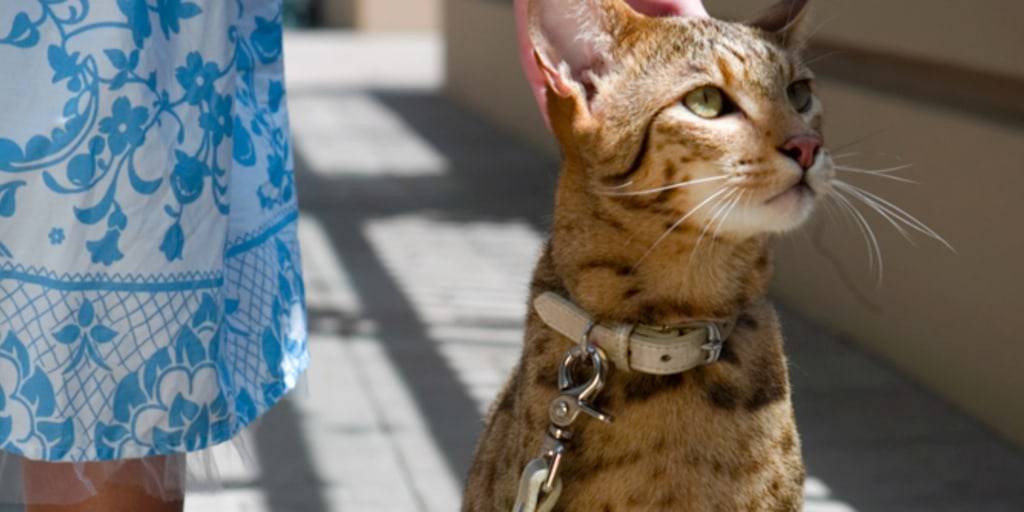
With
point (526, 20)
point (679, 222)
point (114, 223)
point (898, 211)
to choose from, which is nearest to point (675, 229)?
point (679, 222)

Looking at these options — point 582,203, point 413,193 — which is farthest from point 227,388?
point 413,193

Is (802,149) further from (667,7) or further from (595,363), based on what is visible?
(667,7)

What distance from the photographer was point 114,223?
2.37m

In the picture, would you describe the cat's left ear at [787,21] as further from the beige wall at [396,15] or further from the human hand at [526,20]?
the beige wall at [396,15]

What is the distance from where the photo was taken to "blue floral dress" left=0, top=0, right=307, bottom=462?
2328mm

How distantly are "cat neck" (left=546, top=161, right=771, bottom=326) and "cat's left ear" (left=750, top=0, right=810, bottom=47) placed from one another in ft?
1.18

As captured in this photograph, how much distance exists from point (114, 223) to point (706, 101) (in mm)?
930

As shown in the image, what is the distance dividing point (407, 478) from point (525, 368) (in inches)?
76.1

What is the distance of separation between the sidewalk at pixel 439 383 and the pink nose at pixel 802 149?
3.43 feet

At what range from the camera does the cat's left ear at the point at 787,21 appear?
2527 mm

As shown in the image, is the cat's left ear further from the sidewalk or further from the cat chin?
the sidewalk

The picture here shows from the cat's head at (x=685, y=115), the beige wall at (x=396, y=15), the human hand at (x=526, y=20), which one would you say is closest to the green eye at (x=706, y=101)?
the cat's head at (x=685, y=115)

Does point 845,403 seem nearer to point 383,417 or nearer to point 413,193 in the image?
point 383,417

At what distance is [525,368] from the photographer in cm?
250
